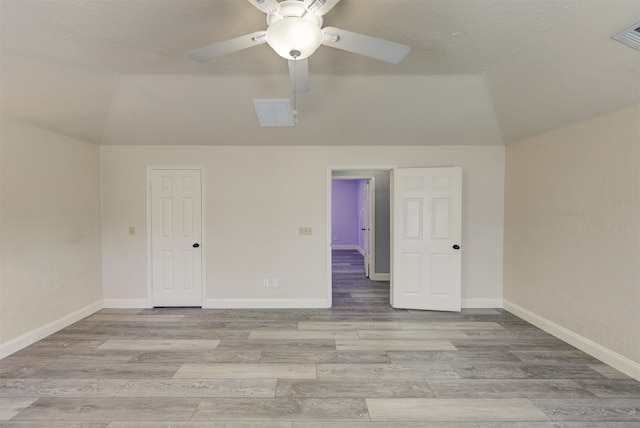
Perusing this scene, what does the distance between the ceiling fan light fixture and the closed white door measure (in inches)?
114

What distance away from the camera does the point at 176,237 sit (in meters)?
3.92

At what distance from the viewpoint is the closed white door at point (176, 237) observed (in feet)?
12.8

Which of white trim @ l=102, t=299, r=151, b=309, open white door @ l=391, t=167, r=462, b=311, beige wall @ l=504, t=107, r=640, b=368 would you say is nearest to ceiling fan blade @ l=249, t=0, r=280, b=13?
open white door @ l=391, t=167, r=462, b=311

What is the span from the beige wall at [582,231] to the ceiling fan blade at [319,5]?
109 inches

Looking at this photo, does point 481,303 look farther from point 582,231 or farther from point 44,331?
point 44,331

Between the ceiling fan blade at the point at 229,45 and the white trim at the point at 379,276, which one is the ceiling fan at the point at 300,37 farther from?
the white trim at the point at 379,276

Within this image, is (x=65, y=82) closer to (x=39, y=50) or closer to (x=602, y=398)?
(x=39, y=50)

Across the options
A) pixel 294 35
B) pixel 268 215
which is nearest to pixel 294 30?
pixel 294 35

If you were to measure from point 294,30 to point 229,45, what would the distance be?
0.45 m

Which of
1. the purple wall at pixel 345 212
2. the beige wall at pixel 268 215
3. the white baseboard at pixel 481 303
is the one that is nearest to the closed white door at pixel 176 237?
the beige wall at pixel 268 215

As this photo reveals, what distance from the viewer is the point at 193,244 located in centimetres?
391

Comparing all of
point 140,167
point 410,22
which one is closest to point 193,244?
point 140,167

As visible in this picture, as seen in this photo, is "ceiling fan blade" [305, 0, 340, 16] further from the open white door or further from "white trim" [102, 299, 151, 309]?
"white trim" [102, 299, 151, 309]

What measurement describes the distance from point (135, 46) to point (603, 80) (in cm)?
370
